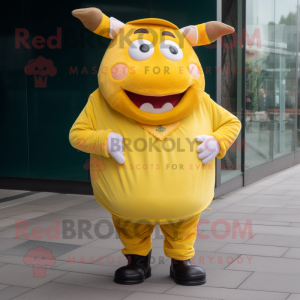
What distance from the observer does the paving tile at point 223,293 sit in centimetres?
373

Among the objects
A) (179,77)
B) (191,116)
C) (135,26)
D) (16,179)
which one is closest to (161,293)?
(191,116)

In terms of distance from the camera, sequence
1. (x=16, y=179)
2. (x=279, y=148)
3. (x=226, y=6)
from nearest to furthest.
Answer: (x=226, y=6) < (x=16, y=179) < (x=279, y=148)

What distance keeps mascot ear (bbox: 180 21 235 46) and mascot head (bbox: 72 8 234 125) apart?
3.0 inches

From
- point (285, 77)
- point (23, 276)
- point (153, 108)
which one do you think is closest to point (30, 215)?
point (23, 276)

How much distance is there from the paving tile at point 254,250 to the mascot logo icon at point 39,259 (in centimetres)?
172

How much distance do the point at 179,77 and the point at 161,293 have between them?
5.55ft

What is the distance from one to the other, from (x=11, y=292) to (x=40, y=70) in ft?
17.5

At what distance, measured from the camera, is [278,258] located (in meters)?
4.72

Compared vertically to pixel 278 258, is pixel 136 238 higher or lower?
higher

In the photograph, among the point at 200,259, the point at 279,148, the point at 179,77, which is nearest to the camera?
the point at 179,77

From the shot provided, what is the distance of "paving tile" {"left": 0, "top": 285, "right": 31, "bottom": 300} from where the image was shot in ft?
12.5

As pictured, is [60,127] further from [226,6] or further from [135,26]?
[135,26]

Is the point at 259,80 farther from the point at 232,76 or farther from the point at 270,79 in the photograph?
the point at 232,76

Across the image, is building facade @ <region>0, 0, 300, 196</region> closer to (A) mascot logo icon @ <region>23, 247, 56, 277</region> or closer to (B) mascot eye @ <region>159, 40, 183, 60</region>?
(A) mascot logo icon @ <region>23, 247, 56, 277</region>
